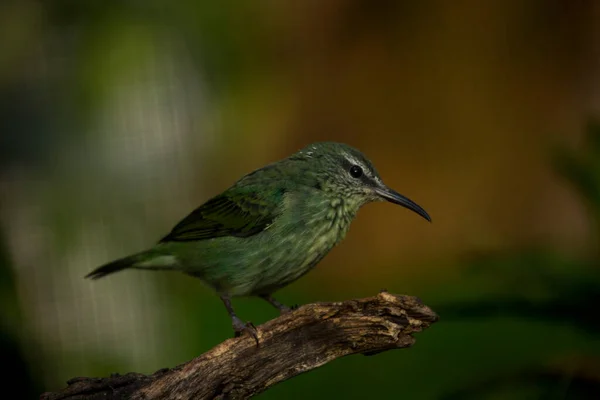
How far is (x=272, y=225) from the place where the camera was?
3.56m

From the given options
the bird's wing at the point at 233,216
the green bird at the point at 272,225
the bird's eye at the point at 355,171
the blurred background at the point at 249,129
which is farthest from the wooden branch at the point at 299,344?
the blurred background at the point at 249,129

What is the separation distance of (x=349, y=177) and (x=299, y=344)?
4.21 feet

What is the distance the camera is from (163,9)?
253 inches

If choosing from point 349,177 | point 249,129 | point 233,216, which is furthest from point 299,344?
point 249,129

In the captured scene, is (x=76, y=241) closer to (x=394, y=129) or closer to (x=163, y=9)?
(x=163, y=9)

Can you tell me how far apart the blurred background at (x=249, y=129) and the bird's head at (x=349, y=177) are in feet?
5.06

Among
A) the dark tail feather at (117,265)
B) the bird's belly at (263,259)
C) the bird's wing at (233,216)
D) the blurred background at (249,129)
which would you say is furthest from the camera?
the blurred background at (249,129)

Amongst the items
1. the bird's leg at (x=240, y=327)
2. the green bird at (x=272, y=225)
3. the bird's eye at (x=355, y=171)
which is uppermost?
the bird's eye at (x=355, y=171)

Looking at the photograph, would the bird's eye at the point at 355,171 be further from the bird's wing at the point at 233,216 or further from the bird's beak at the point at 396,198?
the bird's wing at the point at 233,216

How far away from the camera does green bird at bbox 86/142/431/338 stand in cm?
349

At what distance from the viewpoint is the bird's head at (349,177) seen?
12.5ft

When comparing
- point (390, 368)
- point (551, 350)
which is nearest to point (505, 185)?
point (390, 368)

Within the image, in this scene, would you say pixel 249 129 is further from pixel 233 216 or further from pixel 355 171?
pixel 233 216

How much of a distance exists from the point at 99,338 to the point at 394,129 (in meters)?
2.97
